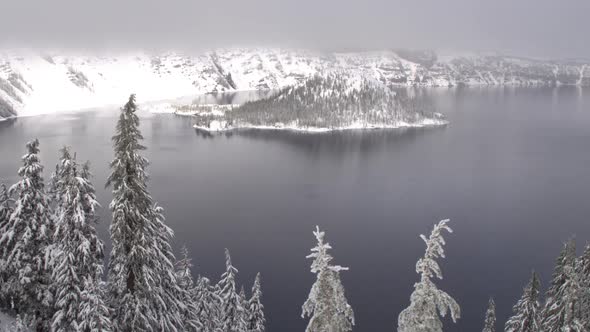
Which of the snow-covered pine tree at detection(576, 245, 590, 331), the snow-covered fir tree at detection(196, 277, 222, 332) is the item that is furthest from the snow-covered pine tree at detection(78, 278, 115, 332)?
the snow-covered pine tree at detection(576, 245, 590, 331)

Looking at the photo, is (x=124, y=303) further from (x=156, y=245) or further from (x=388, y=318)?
(x=388, y=318)

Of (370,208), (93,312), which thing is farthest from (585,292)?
(370,208)

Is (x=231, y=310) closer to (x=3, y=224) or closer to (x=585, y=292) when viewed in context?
(x=3, y=224)

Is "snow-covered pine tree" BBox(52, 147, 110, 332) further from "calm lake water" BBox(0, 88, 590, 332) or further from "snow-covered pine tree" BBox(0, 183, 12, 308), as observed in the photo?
"calm lake water" BBox(0, 88, 590, 332)

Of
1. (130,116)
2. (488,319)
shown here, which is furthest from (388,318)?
(130,116)

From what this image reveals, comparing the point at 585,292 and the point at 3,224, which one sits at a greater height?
the point at 3,224

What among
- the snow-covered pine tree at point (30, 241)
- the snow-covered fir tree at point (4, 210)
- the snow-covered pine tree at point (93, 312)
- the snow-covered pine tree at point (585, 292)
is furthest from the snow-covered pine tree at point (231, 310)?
the snow-covered pine tree at point (585, 292)
